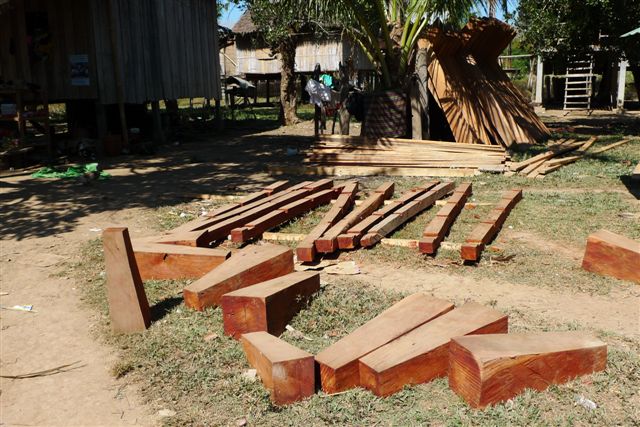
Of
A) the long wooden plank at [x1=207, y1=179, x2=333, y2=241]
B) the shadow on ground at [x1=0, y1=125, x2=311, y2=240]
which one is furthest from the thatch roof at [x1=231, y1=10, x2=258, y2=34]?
the long wooden plank at [x1=207, y1=179, x2=333, y2=241]

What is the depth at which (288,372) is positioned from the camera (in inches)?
123

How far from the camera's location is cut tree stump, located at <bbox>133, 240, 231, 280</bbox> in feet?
16.8

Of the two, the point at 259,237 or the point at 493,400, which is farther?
the point at 259,237

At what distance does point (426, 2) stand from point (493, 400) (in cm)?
996

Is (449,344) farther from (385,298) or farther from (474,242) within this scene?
(474,242)

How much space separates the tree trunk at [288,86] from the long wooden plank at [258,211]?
44.9 feet

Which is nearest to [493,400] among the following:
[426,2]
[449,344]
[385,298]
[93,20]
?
[449,344]

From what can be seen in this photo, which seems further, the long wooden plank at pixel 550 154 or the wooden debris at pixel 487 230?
the long wooden plank at pixel 550 154

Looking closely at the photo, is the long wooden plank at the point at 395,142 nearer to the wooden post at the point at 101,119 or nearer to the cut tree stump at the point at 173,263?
the wooden post at the point at 101,119

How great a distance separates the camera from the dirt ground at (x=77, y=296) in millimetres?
3377

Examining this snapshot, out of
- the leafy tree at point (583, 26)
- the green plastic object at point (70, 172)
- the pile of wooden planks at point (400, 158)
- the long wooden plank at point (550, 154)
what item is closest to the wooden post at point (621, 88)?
the leafy tree at point (583, 26)

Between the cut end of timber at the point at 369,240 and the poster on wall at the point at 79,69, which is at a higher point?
the poster on wall at the point at 79,69

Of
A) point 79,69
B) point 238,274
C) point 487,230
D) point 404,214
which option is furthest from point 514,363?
point 79,69

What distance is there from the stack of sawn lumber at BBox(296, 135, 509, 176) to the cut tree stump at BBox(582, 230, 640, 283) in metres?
5.01
